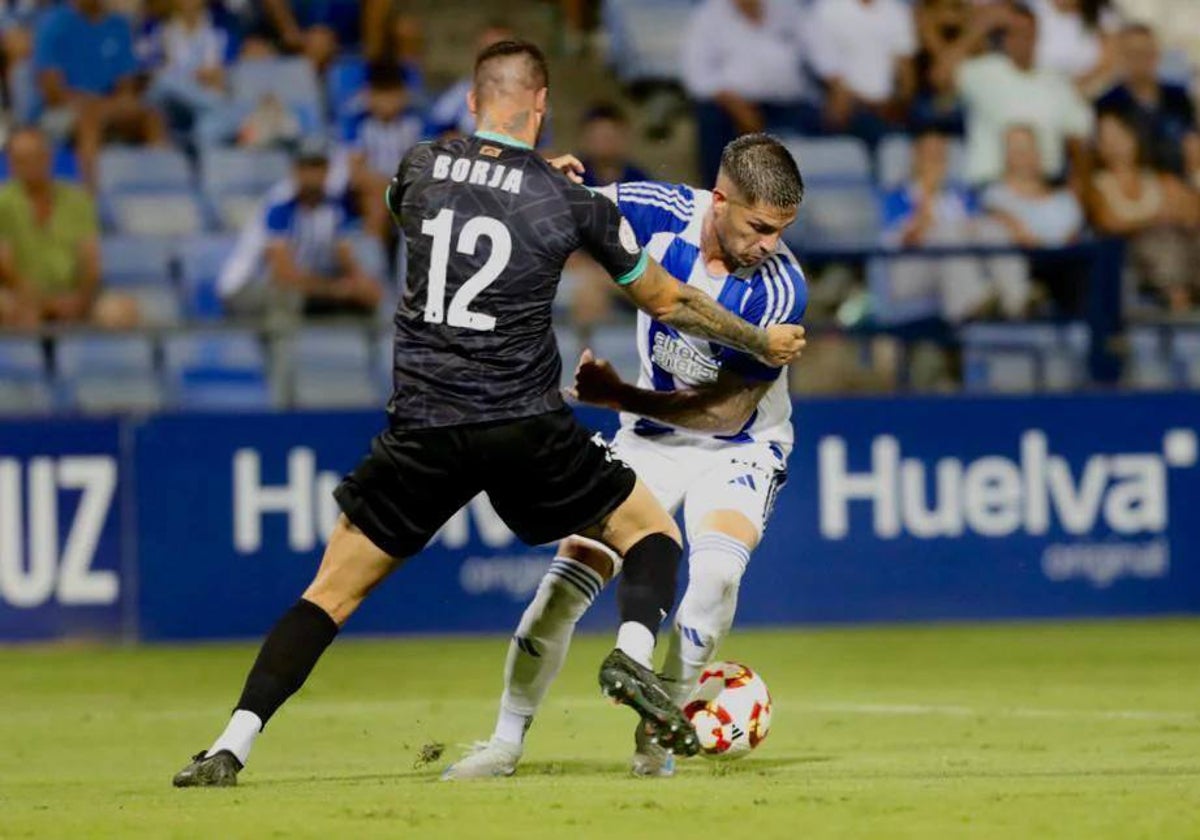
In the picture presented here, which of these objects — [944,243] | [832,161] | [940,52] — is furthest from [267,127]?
[940,52]

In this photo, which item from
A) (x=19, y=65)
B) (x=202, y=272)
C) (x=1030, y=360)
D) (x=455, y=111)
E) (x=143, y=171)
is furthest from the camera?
(x=19, y=65)

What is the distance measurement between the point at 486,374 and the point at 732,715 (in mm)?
1531

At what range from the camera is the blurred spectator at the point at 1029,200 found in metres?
16.2

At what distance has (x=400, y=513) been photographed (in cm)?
752

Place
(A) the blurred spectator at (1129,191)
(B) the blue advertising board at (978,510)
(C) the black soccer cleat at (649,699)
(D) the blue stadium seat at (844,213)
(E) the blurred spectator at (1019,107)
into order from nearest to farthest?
(C) the black soccer cleat at (649,699) < (B) the blue advertising board at (978,510) < (D) the blue stadium seat at (844,213) < (A) the blurred spectator at (1129,191) < (E) the blurred spectator at (1019,107)

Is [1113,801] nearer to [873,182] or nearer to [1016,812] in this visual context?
[1016,812]

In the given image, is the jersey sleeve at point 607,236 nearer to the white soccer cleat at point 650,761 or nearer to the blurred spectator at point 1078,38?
the white soccer cleat at point 650,761

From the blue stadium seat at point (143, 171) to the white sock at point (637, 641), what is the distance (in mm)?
9126

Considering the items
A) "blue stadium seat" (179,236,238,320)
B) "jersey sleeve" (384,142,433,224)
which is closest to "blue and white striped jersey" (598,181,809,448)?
"jersey sleeve" (384,142,433,224)

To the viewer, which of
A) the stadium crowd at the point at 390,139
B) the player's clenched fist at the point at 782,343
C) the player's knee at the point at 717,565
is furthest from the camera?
the stadium crowd at the point at 390,139

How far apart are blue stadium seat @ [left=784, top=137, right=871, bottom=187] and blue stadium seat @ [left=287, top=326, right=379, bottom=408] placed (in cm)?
368

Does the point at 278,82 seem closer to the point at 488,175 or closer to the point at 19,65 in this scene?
the point at 19,65

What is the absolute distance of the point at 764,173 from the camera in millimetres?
7898

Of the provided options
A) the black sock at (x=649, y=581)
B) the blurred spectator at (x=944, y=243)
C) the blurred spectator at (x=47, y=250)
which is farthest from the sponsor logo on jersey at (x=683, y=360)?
the blurred spectator at (x=47, y=250)
